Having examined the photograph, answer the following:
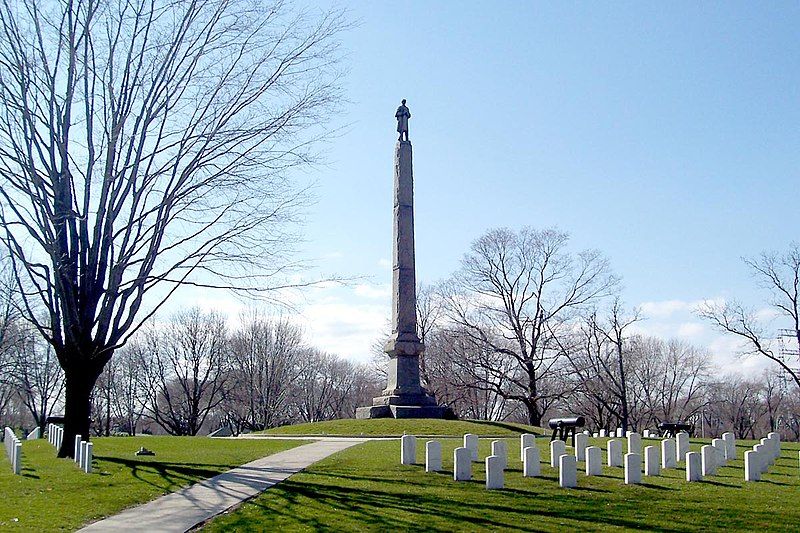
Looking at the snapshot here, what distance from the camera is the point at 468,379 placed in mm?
48688

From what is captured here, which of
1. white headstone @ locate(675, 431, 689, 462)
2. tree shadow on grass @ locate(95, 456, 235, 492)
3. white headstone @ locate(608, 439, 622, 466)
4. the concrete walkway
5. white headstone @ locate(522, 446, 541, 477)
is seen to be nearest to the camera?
the concrete walkway

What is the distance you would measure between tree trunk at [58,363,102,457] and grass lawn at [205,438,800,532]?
6.23m

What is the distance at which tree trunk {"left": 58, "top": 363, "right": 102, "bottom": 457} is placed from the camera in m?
17.9

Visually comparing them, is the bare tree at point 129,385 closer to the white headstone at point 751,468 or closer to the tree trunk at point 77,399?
the tree trunk at point 77,399

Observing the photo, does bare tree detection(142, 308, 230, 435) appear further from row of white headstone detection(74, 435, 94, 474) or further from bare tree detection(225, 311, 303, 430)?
row of white headstone detection(74, 435, 94, 474)

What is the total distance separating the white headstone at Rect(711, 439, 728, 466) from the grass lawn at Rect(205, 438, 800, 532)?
46.5 inches

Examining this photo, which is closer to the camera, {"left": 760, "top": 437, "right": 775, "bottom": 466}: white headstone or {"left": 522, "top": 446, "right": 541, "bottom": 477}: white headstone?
{"left": 522, "top": 446, "right": 541, "bottom": 477}: white headstone

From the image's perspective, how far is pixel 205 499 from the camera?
12039mm

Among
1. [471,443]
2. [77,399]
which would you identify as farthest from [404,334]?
[77,399]

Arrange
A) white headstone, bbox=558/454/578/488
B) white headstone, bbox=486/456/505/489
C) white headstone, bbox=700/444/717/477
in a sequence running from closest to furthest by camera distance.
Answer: white headstone, bbox=486/456/505/489
white headstone, bbox=558/454/578/488
white headstone, bbox=700/444/717/477

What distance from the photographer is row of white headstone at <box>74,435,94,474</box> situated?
1473 cm

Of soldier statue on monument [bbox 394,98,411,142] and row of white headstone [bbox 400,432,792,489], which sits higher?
soldier statue on monument [bbox 394,98,411,142]

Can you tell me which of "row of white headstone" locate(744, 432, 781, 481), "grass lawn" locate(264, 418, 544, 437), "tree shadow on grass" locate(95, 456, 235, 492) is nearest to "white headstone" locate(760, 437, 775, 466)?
"row of white headstone" locate(744, 432, 781, 481)

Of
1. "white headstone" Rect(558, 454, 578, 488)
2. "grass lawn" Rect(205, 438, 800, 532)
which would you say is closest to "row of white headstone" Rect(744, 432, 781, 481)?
"grass lawn" Rect(205, 438, 800, 532)
